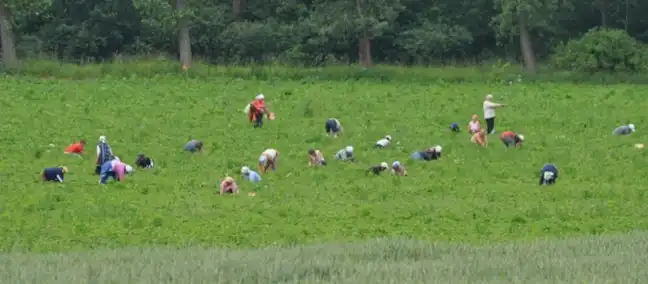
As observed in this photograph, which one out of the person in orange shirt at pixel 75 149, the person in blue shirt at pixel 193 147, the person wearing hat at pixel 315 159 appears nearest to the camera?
the person wearing hat at pixel 315 159

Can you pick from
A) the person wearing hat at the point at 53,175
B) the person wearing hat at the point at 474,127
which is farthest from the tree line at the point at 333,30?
the person wearing hat at the point at 53,175

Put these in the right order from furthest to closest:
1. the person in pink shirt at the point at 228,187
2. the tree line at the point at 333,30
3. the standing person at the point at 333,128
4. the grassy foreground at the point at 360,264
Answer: the tree line at the point at 333,30 → the standing person at the point at 333,128 → the person in pink shirt at the point at 228,187 → the grassy foreground at the point at 360,264

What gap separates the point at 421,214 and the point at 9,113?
1895cm

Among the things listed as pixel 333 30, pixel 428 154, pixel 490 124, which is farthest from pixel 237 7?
pixel 428 154

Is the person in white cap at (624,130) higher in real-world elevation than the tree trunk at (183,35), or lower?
lower

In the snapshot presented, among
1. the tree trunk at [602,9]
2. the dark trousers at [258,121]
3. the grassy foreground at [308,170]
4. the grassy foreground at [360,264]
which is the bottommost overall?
the grassy foreground at [308,170]

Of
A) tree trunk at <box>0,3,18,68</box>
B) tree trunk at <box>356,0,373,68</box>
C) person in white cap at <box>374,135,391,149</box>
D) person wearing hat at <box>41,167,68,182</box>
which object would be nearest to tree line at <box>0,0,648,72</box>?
tree trunk at <box>356,0,373,68</box>

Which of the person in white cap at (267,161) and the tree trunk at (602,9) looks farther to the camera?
the tree trunk at (602,9)

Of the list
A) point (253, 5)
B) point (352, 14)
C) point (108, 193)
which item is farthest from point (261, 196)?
point (253, 5)

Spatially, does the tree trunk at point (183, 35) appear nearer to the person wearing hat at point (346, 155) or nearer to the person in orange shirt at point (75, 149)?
the person in orange shirt at point (75, 149)

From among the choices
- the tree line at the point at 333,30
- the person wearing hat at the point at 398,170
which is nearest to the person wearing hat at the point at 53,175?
the person wearing hat at the point at 398,170

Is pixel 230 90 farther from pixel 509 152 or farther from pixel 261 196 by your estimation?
pixel 261 196

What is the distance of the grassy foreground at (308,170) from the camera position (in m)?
22.4

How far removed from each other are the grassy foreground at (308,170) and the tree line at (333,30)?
16324 mm
